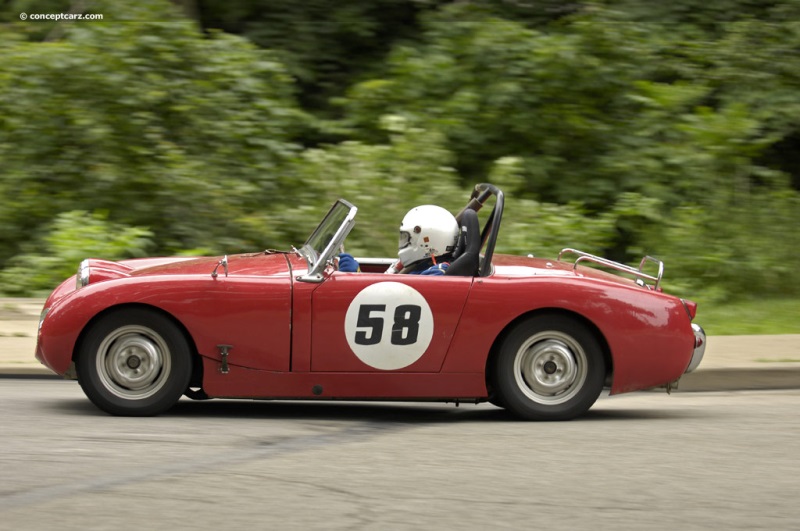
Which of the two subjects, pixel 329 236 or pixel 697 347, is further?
pixel 329 236

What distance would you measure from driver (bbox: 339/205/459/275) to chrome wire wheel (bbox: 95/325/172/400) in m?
1.31

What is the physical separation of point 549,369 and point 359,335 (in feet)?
4.00

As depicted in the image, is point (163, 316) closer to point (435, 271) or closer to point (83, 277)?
point (83, 277)

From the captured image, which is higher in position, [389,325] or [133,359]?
[389,325]

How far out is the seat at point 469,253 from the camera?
23.3 ft

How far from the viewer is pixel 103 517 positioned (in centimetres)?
485

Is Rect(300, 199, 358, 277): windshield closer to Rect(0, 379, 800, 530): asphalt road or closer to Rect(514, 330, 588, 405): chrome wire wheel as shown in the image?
Rect(0, 379, 800, 530): asphalt road

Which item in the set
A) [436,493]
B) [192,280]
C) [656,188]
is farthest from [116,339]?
[656,188]

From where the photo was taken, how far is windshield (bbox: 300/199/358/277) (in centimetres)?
701

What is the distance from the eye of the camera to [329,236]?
7469 millimetres

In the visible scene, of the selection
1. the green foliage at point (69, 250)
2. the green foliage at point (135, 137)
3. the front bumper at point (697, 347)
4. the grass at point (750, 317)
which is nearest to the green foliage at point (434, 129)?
the green foliage at point (135, 137)

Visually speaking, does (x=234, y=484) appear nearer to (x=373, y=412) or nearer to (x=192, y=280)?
(x=192, y=280)

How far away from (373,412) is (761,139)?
31.0 feet

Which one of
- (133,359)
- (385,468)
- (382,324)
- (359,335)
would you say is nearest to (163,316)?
(133,359)
